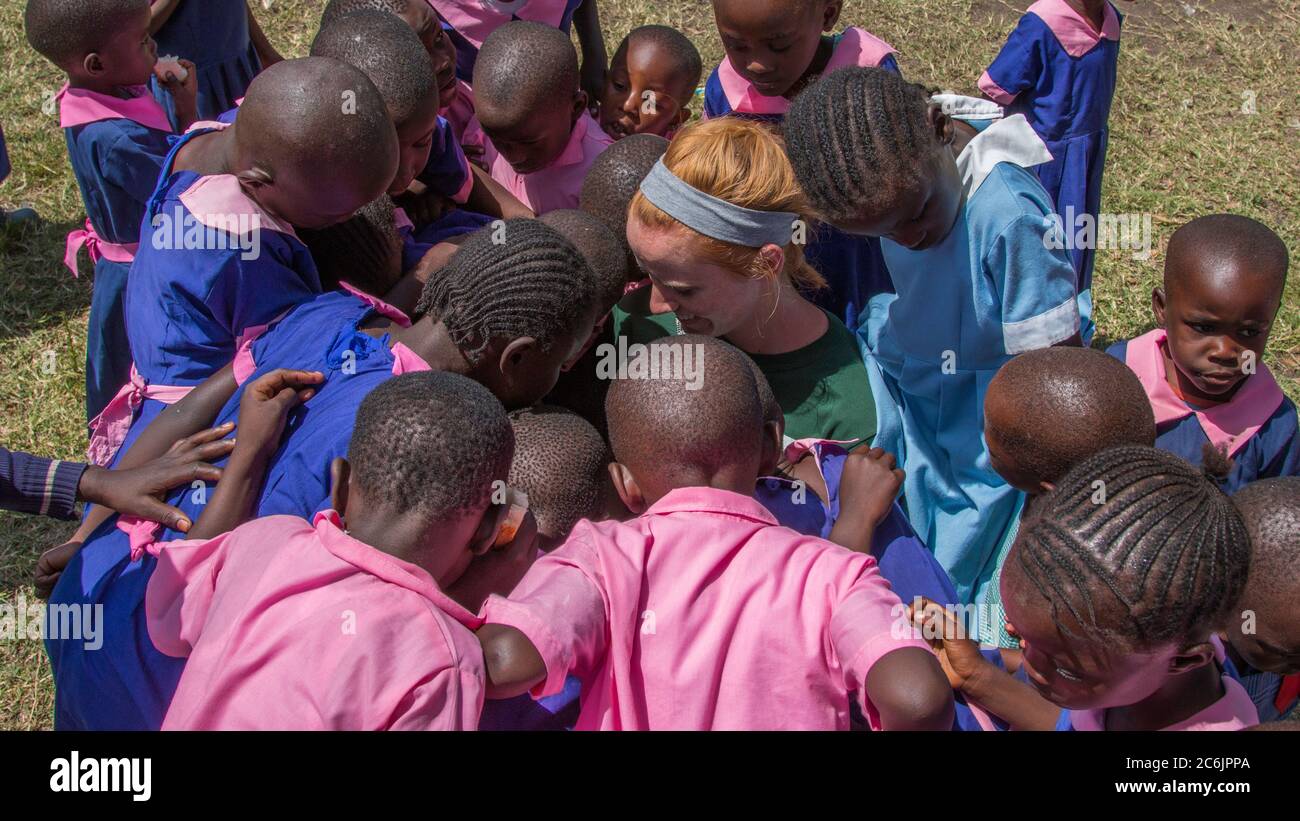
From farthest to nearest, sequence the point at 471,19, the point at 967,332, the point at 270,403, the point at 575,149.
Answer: the point at 471,19, the point at 575,149, the point at 967,332, the point at 270,403


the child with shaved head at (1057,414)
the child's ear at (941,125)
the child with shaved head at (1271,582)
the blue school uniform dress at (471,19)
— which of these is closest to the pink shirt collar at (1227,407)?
the child with shaved head at (1057,414)

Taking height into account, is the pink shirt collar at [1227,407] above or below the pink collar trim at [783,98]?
below

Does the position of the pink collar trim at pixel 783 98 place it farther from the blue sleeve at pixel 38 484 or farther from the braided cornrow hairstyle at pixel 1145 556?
the blue sleeve at pixel 38 484

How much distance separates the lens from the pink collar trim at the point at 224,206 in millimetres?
2627

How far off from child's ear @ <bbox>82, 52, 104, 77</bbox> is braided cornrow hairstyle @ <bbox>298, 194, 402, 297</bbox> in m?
1.23

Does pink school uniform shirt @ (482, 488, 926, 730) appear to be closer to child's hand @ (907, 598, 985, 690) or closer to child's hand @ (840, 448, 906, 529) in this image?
child's hand @ (907, 598, 985, 690)

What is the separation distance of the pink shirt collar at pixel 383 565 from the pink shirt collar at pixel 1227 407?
1.93m

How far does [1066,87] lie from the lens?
4375 mm

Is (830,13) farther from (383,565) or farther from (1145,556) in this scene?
(383,565)

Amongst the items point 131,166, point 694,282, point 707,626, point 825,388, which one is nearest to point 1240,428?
point 825,388

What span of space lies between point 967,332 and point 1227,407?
2.24 ft

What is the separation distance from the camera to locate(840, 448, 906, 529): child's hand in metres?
2.42

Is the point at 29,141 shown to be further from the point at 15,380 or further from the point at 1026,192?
the point at 1026,192

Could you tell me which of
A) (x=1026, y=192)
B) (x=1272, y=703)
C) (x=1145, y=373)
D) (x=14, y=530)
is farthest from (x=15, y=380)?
(x=1272, y=703)
